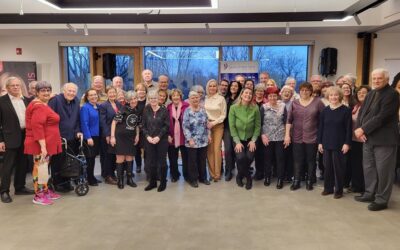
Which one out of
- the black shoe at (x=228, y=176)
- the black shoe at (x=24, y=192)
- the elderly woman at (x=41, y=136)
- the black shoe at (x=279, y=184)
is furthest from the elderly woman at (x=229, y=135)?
the black shoe at (x=24, y=192)

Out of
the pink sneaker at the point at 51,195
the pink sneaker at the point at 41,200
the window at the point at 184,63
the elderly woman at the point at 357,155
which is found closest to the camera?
the pink sneaker at the point at 41,200

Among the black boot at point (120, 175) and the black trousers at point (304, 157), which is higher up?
the black trousers at point (304, 157)

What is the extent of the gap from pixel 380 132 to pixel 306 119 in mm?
925

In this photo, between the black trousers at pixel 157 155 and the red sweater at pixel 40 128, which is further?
the black trousers at pixel 157 155

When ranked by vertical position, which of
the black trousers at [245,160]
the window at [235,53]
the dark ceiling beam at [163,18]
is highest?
the dark ceiling beam at [163,18]

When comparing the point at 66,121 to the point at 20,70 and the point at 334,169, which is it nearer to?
the point at 334,169

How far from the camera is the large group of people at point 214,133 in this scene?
4.00 metres

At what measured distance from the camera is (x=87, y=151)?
470 cm

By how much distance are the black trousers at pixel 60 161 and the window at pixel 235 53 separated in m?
4.37

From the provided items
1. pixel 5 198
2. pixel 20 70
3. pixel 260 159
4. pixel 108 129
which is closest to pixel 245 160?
pixel 260 159

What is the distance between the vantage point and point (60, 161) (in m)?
4.49

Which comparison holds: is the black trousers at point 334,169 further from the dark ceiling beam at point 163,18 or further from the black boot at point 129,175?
the black boot at point 129,175

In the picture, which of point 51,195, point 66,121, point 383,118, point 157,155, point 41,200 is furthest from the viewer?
point 157,155

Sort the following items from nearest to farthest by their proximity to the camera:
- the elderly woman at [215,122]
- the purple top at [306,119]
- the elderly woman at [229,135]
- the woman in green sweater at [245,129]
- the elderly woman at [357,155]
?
the elderly woman at [357,155]
the purple top at [306,119]
the woman in green sweater at [245,129]
the elderly woman at [215,122]
the elderly woman at [229,135]
